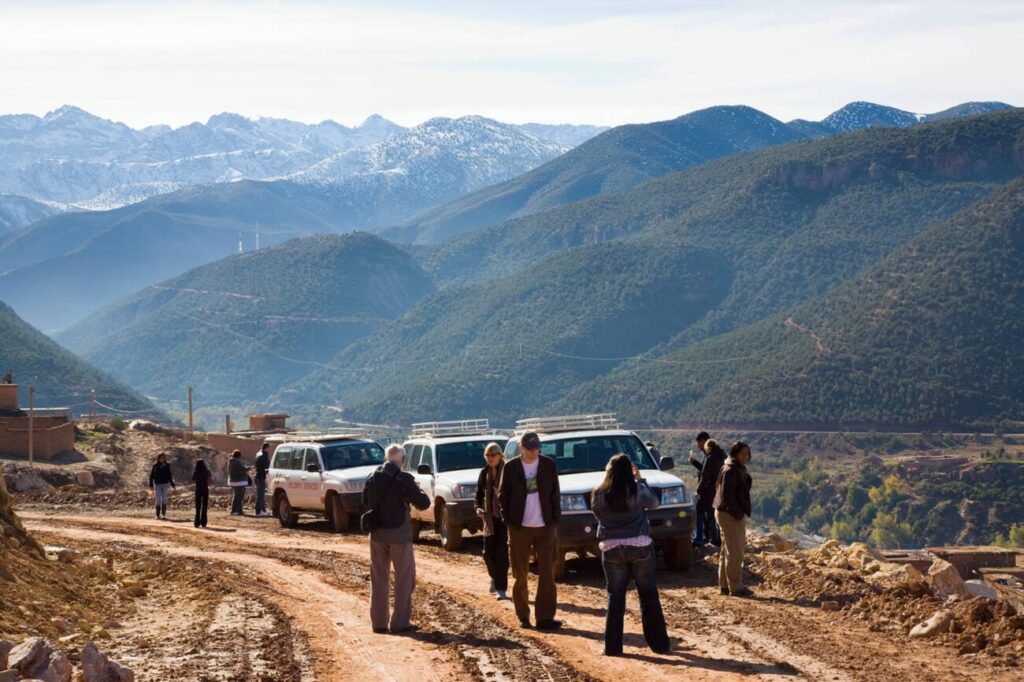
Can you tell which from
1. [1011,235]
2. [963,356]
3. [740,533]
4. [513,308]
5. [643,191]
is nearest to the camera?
[740,533]

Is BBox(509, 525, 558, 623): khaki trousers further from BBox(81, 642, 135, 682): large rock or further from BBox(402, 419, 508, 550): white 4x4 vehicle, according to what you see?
BBox(402, 419, 508, 550): white 4x4 vehicle

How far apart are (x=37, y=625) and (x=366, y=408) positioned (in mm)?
116291

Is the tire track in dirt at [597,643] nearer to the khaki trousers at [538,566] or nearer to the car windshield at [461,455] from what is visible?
the khaki trousers at [538,566]

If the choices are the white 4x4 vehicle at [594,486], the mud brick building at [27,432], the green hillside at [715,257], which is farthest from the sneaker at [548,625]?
the green hillside at [715,257]

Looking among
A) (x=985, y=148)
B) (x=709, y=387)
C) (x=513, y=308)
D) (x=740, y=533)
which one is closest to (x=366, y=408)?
(x=513, y=308)

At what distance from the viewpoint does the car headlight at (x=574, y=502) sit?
17453mm

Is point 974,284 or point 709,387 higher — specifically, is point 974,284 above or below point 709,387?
above

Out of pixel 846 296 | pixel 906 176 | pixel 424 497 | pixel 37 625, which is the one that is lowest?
pixel 37 625

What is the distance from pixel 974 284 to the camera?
94.7m

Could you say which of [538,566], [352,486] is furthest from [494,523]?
[352,486]

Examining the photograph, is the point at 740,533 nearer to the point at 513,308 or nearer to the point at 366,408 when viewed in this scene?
the point at 366,408

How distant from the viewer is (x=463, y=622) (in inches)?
573

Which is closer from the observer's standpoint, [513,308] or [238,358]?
[513,308]

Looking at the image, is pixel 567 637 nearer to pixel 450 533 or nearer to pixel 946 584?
pixel 946 584
